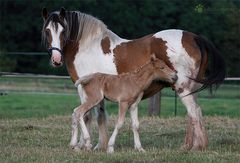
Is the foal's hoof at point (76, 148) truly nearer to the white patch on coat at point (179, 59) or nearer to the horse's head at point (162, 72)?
the horse's head at point (162, 72)

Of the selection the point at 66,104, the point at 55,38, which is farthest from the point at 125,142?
the point at 66,104

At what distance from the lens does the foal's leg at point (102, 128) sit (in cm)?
1092

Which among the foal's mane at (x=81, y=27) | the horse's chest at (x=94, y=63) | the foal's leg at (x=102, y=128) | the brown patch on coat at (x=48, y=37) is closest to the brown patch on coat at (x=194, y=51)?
the horse's chest at (x=94, y=63)

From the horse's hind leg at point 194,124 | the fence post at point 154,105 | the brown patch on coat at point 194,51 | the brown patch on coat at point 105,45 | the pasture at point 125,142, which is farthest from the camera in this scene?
the fence post at point 154,105

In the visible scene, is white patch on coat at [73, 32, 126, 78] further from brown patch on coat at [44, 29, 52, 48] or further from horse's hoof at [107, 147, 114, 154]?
horse's hoof at [107, 147, 114, 154]

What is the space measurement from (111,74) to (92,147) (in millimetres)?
1297

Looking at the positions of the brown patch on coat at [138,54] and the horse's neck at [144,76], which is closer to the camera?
the horse's neck at [144,76]

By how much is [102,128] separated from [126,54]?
4.12 ft

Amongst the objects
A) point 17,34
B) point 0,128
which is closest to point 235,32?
point 17,34

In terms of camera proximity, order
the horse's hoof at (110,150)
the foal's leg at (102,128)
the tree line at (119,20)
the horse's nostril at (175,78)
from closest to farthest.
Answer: the horse's hoof at (110,150) < the horse's nostril at (175,78) < the foal's leg at (102,128) < the tree line at (119,20)

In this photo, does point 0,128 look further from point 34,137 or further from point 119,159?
point 119,159

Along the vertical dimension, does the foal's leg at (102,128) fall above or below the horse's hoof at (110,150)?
above

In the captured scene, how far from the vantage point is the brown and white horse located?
419 inches

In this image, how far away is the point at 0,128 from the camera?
1362 cm
